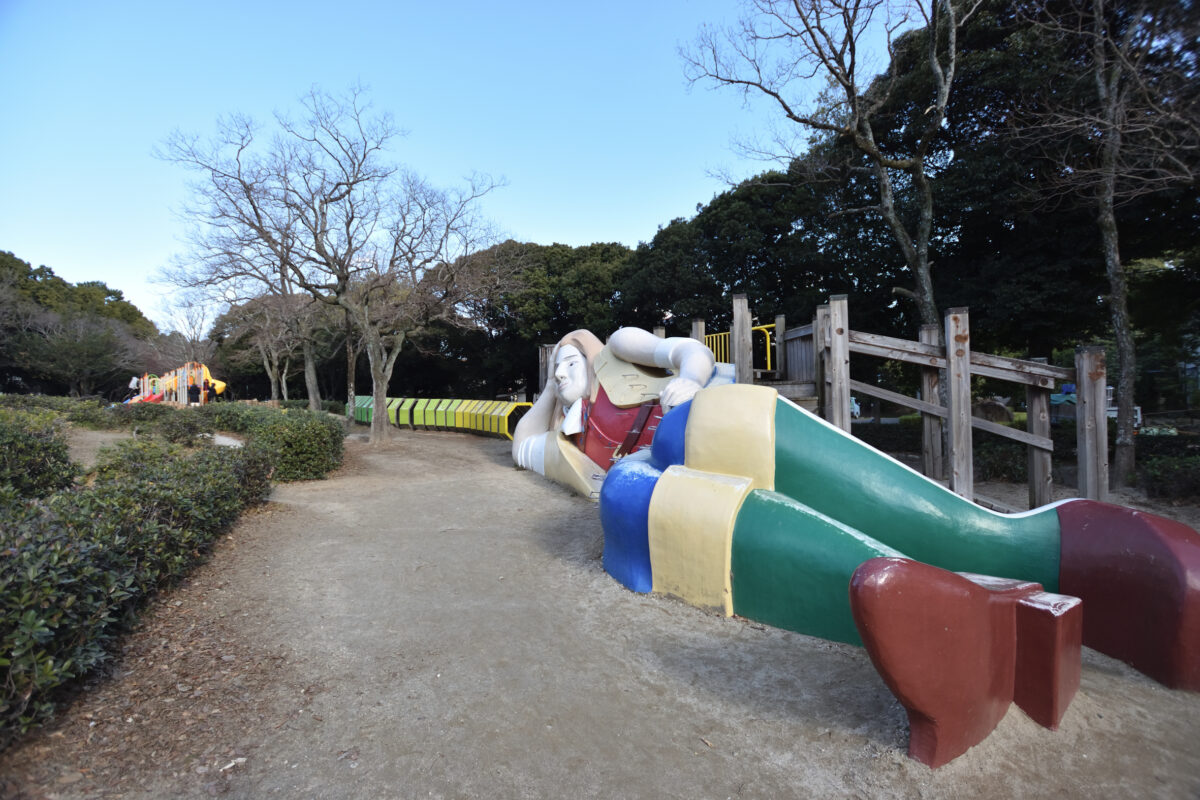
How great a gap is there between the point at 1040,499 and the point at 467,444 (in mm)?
12340

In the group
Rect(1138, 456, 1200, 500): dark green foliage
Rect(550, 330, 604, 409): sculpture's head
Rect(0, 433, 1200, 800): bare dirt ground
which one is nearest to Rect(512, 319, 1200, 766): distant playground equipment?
Rect(0, 433, 1200, 800): bare dirt ground

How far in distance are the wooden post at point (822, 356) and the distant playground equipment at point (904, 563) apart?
3.69ft

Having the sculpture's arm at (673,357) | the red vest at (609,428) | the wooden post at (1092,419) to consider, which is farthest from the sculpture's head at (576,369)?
the wooden post at (1092,419)

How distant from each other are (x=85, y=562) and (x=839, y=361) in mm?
5545

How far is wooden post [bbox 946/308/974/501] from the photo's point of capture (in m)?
5.31

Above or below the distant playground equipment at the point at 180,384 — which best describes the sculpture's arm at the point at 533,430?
below

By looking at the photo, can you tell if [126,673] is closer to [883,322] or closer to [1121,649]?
[1121,649]

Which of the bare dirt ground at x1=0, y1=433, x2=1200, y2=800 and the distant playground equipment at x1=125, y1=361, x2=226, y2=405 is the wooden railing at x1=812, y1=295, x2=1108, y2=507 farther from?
the distant playground equipment at x1=125, y1=361, x2=226, y2=405

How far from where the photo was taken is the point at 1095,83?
29.7 feet

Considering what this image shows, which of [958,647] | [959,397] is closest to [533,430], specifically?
[959,397]

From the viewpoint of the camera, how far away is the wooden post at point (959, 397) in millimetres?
5309

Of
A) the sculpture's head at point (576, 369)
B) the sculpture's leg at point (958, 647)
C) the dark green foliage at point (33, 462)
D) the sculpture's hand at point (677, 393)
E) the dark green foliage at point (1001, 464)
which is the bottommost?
the dark green foliage at point (1001, 464)

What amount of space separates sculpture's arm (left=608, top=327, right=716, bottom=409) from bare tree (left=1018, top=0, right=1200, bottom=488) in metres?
4.69

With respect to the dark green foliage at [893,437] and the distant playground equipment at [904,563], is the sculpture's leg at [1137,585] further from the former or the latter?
the dark green foliage at [893,437]
